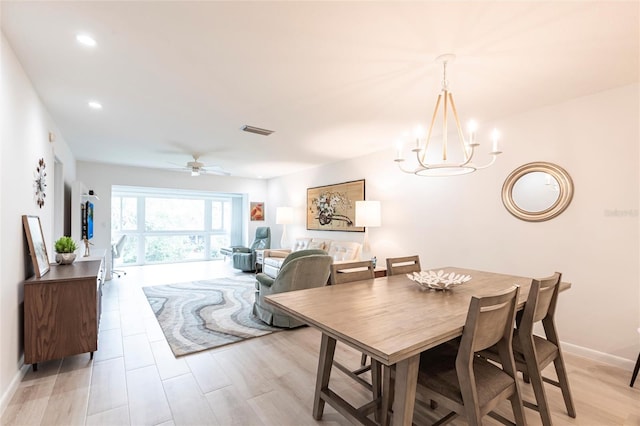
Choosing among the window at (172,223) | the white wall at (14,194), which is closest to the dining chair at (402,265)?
the white wall at (14,194)

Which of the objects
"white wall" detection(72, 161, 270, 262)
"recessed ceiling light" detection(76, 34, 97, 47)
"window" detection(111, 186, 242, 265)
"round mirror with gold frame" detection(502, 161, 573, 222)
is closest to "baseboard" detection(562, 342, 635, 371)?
"round mirror with gold frame" detection(502, 161, 573, 222)

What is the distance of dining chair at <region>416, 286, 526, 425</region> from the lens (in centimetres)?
133

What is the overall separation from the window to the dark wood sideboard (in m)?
5.57

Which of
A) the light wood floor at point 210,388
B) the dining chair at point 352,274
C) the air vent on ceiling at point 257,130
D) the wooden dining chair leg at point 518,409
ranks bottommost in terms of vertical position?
the light wood floor at point 210,388

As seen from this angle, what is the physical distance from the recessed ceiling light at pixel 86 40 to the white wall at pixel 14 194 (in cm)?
45

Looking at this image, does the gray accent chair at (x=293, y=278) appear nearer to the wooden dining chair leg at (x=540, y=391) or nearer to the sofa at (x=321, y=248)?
the sofa at (x=321, y=248)

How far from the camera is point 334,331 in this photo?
1320mm

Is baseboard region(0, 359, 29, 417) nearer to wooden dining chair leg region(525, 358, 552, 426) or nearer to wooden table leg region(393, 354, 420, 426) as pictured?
wooden table leg region(393, 354, 420, 426)

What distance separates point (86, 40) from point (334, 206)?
173 inches

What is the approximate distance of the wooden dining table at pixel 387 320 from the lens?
4.02 ft

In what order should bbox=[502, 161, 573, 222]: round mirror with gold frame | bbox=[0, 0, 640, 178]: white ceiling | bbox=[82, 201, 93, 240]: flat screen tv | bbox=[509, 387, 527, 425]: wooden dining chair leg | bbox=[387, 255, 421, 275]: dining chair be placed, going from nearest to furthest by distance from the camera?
bbox=[509, 387, 527, 425]: wooden dining chair leg < bbox=[0, 0, 640, 178]: white ceiling < bbox=[387, 255, 421, 275]: dining chair < bbox=[502, 161, 573, 222]: round mirror with gold frame < bbox=[82, 201, 93, 240]: flat screen tv

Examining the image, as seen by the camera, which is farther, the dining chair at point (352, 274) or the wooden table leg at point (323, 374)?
the dining chair at point (352, 274)

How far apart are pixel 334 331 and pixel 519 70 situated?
242 centimetres

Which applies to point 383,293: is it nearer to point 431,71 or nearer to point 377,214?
point 431,71
